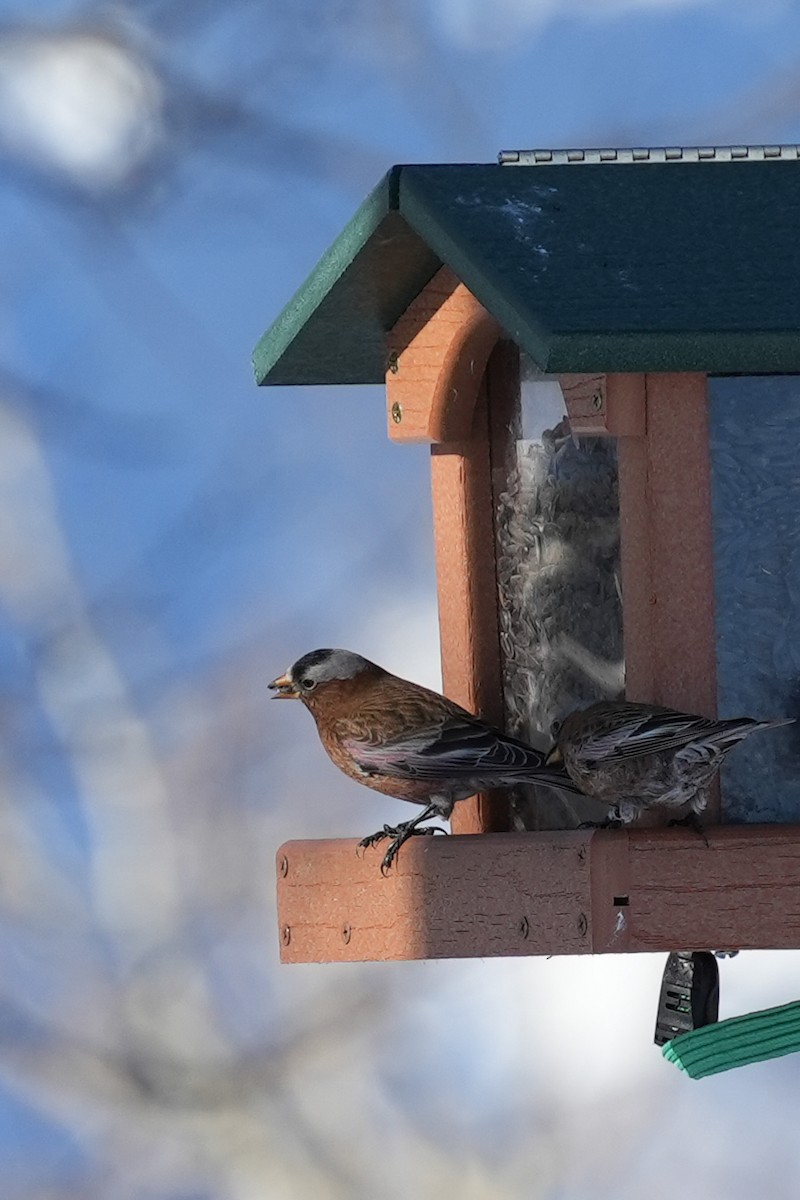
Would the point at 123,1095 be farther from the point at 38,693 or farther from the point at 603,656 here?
the point at 603,656

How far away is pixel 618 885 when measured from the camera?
4.08m

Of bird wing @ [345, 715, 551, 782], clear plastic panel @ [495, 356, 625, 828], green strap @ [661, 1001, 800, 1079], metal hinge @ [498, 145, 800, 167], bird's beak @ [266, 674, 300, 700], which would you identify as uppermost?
metal hinge @ [498, 145, 800, 167]

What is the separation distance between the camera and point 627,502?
425 cm

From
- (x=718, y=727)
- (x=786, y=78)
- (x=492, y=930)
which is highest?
(x=786, y=78)

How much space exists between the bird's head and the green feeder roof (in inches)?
28.8

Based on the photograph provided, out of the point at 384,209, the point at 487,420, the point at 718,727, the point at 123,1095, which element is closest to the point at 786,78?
the point at 487,420

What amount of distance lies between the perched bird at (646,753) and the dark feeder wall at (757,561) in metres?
0.10

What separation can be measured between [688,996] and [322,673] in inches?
41.2

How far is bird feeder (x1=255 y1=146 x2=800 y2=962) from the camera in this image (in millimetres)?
3881

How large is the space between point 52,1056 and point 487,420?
2.46 m

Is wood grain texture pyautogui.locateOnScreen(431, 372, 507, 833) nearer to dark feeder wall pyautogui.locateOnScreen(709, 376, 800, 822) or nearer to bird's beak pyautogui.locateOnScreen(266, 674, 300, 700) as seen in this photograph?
bird's beak pyautogui.locateOnScreen(266, 674, 300, 700)

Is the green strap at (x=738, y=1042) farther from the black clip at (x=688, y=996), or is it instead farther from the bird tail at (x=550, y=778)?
the bird tail at (x=550, y=778)

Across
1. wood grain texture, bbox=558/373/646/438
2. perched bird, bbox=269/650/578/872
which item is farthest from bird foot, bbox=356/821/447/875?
wood grain texture, bbox=558/373/646/438

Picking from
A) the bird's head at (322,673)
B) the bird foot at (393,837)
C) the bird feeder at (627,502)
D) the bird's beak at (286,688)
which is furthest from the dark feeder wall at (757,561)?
the bird's beak at (286,688)
